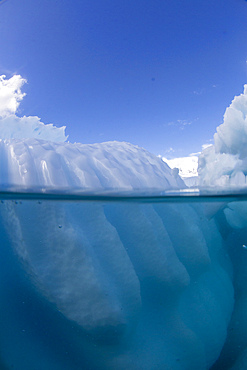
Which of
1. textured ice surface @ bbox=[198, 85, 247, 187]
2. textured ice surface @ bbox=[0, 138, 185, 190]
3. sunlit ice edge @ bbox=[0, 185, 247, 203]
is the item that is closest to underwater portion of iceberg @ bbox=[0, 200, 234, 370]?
sunlit ice edge @ bbox=[0, 185, 247, 203]

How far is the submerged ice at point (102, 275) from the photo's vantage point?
114 inches

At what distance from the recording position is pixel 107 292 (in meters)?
2.95

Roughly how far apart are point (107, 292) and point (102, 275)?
25 cm

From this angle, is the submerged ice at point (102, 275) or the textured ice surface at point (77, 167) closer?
the submerged ice at point (102, 275)

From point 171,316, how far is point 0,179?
12.7 ft

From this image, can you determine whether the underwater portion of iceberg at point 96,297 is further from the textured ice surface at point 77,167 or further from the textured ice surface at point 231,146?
the textured ice surface at point 231,146

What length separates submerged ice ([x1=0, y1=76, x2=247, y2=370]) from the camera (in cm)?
290

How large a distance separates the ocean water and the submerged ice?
15 mm

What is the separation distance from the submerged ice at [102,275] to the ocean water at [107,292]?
0.05 ft

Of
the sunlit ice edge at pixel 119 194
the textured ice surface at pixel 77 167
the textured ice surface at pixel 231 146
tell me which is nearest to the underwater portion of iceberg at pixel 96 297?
the sunlit ice edge at pixel 119 194

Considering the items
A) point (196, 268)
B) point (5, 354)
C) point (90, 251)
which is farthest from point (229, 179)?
point (5, 354)

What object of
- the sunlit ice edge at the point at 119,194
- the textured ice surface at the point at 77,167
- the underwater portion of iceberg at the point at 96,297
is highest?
the textured ice surface at the point at 77,167

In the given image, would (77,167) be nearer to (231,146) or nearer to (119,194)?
(119,194)

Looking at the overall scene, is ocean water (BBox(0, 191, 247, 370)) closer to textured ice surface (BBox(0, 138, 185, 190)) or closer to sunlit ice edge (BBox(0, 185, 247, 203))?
sunlit ice edge (BBox(0, 185, 247, 203))
